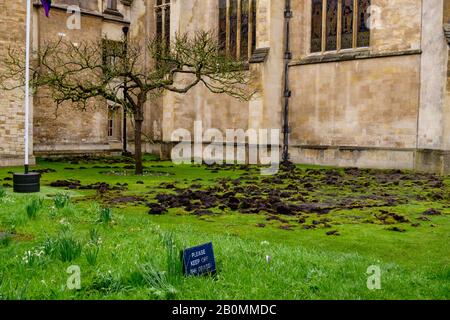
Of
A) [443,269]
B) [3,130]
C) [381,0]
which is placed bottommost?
[443,269]

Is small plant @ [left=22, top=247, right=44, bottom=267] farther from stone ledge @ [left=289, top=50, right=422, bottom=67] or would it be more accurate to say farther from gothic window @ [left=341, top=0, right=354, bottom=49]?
gothic window @ [left=341, top=0, right=354, bottom=49]

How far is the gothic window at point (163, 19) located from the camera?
2862 centimetres

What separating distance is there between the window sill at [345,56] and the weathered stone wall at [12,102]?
12049 mm

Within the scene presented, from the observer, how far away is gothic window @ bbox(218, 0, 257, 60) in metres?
24.2

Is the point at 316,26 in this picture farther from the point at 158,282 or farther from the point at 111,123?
the point at 158,282

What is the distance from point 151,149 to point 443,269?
84.0 feet

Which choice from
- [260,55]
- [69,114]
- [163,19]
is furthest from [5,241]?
[163,19]

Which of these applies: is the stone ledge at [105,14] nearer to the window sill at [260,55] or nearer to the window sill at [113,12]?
the window sill at [113,12]

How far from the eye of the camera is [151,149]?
29.9 meters

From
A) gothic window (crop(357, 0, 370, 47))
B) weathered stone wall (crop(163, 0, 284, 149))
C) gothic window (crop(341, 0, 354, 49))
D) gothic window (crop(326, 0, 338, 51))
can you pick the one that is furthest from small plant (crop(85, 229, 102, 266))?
gothic window (crop(326, 0, 338, 51))

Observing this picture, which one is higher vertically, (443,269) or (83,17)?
(83,17)

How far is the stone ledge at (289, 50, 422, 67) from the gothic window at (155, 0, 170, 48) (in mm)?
9615
